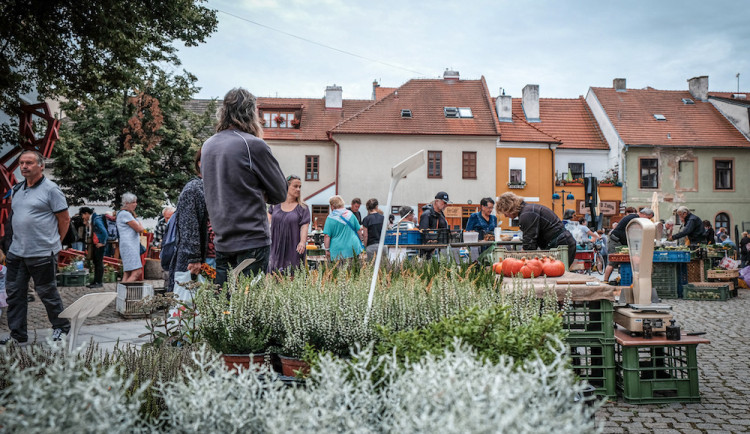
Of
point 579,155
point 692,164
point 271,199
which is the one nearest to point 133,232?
point 271,199

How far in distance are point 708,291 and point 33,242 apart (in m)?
12.3

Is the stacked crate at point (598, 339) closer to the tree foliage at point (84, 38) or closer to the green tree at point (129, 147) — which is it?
the tree foliage at point (84, 38)

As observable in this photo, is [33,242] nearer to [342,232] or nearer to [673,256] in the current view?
[342,232]

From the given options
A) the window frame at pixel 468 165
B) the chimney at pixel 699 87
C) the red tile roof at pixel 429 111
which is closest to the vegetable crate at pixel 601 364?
the window frame at pixel 468 165

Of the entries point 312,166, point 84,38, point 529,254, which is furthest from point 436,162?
point 529,254

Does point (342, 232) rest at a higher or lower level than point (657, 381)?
higher

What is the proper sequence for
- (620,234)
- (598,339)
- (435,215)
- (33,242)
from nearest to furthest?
1. (598,339)
2. (33,242)
3. (435,215)
4. (620,234)

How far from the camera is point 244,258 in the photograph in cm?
377

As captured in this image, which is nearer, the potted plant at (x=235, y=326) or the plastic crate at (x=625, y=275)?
the potted plant at (x=235, y=326)

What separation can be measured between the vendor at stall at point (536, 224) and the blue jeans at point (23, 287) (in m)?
5.09

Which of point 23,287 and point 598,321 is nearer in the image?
point 598,321

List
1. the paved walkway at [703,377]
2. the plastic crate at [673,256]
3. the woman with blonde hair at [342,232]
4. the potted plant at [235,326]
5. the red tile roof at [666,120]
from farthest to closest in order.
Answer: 1. the red tile roof at [666,120]
2. the plastic crate at [673,256]
3. the woman with blonde hair at [342,232]
4. the paved walkway at [703,377]
5. the potted plant at [235,326]

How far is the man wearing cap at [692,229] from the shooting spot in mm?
13289

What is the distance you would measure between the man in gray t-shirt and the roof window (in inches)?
1205
